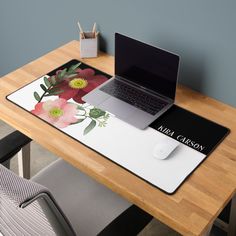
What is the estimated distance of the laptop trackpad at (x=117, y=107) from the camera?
4.96 feet

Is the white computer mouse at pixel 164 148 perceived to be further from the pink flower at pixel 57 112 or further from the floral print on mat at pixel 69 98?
the pink flower at pixel 57 112

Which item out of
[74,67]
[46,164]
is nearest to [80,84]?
[74,67]

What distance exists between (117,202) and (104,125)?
28 centimetres

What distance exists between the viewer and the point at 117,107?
1.54 metres

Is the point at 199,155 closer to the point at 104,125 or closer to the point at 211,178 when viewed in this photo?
the point at 211,178

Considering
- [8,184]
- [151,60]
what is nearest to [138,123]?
[151,60]

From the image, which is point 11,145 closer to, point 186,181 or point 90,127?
point 90,127

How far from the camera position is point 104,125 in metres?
1.47

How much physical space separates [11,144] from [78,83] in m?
0.37

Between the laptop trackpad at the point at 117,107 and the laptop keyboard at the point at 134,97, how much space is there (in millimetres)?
21

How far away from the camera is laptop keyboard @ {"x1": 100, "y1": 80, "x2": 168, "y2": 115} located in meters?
1.53

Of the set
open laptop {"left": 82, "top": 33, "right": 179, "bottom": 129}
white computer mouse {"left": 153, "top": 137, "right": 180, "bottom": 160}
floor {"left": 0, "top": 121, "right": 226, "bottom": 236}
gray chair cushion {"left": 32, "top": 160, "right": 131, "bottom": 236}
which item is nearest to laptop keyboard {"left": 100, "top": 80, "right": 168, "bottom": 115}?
open laptop {"left": 82, "top": 33, "right": 179, "bottom": 129}

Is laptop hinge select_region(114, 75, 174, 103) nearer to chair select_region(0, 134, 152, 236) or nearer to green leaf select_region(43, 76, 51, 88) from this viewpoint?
green leaf select_region(43, 76, 51, 88)

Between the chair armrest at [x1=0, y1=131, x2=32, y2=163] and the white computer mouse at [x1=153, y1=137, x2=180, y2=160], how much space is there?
0.47m
